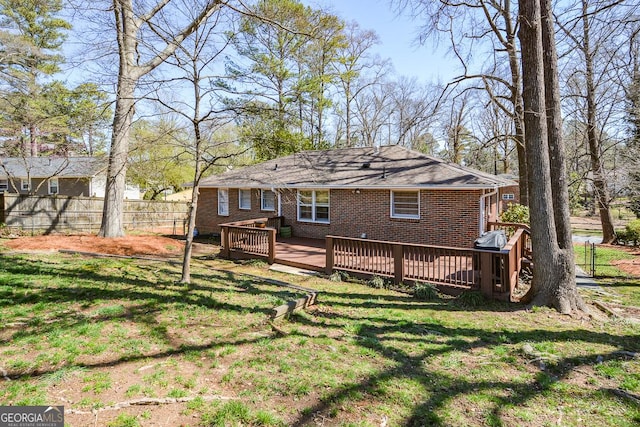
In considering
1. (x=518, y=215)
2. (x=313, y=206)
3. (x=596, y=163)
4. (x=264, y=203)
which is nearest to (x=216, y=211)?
(x=264, y=203)

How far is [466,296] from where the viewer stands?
725cm

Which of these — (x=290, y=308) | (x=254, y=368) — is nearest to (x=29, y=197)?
(x=290, y=308)

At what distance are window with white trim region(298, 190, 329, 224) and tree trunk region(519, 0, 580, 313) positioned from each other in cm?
801

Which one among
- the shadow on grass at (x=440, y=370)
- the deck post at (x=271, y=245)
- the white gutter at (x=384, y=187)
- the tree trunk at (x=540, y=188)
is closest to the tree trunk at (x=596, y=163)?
the white gutter at (x=384, y=187)

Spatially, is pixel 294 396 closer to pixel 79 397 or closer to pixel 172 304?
pixel 79 397

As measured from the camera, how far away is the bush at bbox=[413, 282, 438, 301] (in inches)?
295

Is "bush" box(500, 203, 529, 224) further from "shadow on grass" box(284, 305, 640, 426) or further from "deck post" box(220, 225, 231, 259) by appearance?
"deck post" box(220, 225, 231, 259)

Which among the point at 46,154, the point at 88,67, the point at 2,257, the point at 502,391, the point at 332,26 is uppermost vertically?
the point at 332,26

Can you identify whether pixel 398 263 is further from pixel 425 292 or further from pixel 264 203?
pixel 264 203

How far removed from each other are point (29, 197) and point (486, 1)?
18.8 m

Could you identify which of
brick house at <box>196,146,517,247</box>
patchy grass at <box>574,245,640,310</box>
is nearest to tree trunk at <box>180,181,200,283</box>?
brick house at <box>196,146,517,247</box>

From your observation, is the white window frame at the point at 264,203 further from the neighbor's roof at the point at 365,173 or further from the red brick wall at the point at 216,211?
the neighbor's roof at the point at 365,173

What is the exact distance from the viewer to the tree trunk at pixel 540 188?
6758 millimetres

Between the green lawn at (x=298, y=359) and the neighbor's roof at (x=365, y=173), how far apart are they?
4.78m
